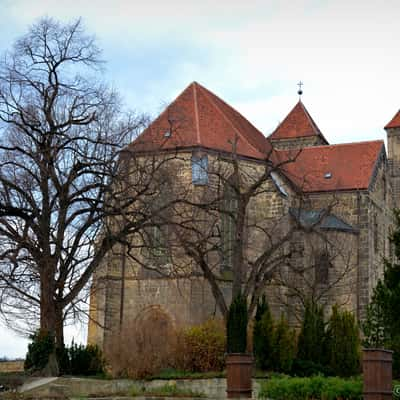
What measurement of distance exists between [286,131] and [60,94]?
26.1 m

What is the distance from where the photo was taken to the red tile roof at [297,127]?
157 feet

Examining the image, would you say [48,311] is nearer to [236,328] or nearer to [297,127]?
[236,328]

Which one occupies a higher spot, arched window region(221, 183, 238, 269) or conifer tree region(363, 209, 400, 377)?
arched window region(221, 183, 238, 269)

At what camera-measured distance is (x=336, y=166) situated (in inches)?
1574

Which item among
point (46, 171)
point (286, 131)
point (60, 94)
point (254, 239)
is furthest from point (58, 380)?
point (286, 131)

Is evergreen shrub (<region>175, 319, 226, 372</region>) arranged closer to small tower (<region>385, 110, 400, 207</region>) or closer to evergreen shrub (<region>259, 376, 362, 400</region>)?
evergreen shrub (<region>259, 376, 362, 400</region>)

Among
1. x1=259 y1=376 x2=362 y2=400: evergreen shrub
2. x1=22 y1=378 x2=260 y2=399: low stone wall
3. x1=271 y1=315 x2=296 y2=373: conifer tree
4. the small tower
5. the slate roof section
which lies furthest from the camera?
the small tower

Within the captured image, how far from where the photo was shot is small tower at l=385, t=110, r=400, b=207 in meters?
45.5

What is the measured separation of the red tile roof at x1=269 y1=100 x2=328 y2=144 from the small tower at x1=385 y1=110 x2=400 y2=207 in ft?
10.9

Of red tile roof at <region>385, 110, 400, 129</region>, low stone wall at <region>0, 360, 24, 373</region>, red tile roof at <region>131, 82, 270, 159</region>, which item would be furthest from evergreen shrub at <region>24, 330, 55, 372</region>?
red tile roof at <region>385, 110, 400, 129</region>

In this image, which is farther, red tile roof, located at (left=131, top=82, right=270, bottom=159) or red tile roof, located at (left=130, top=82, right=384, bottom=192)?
red tile roof, located at (left=130, top=82, right=384, bottom=192)

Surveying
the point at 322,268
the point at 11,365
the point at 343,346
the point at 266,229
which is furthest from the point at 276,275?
the point at 11,365

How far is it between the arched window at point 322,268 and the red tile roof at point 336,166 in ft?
9.63

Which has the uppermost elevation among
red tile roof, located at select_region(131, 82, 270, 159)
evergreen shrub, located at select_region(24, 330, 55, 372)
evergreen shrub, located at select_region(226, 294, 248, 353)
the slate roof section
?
red tile roof, located at select_region(131, 82, 270, 159)
